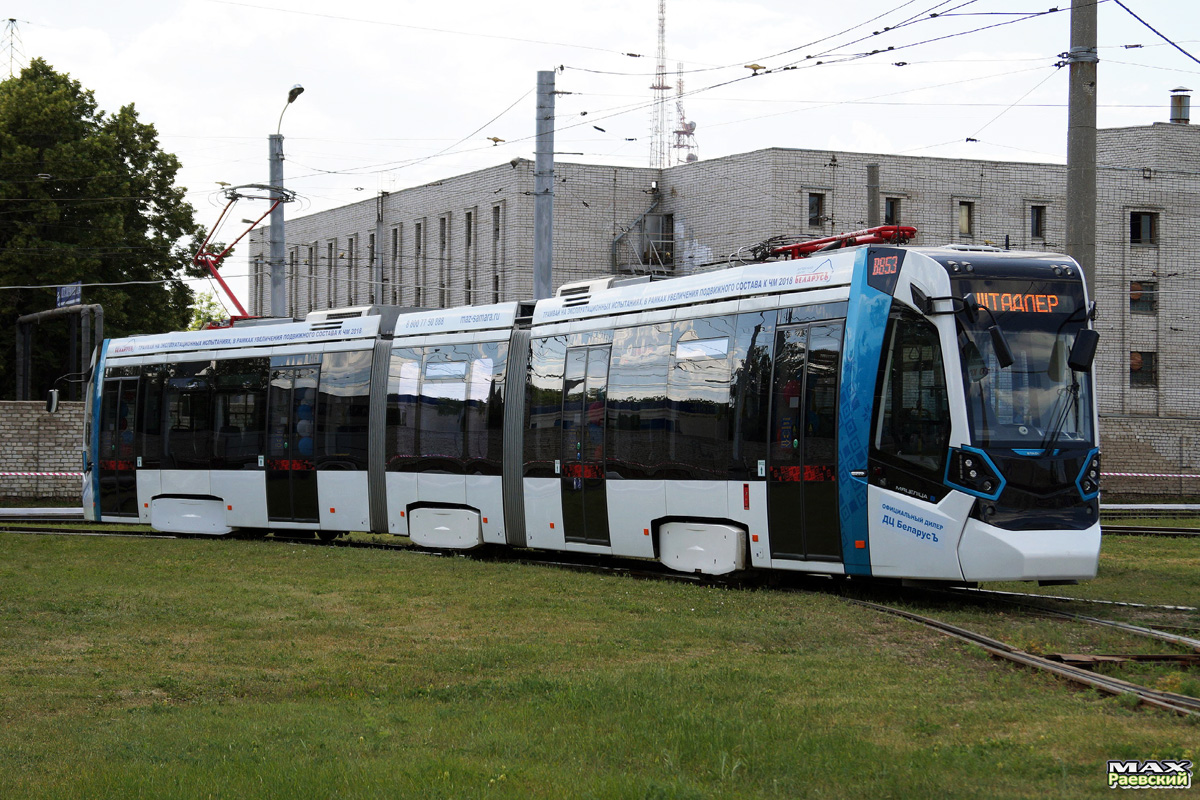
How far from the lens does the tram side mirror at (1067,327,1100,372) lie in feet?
42.5

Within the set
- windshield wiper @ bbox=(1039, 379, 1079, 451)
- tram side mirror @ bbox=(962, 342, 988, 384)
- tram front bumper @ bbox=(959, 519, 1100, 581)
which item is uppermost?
tram side mirror @ bbox=(962, 342, 988, 384)

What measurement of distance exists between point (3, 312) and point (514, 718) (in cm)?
4408

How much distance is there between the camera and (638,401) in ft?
54.2

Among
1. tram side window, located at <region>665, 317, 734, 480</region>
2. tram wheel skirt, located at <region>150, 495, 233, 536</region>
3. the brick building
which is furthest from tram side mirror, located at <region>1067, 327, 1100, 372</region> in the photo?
the brick building

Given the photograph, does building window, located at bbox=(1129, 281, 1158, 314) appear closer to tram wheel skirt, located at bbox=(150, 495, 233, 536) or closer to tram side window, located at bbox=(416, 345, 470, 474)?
tram side window, located at bbox=(416, 345, 470, 474)

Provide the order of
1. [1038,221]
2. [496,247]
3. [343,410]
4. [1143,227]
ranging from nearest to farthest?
[343,410], [1143,227], [1038,221], [496,247]

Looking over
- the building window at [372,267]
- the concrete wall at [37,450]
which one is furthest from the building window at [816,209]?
the concrete wall at [37,450]

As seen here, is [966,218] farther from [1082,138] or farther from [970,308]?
[970,308]

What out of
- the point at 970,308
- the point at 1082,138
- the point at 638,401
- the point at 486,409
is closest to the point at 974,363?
the point at 970,308

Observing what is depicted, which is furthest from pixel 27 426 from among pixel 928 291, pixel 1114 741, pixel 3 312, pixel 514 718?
pixel 1114 741

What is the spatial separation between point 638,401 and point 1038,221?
42.8 m

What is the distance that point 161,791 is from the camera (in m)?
6.31

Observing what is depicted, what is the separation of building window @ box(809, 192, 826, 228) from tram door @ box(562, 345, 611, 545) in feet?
115

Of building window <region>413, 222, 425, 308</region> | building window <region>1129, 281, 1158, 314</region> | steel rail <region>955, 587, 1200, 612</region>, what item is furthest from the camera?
building window <region>413, 222, 425, 308</region>
